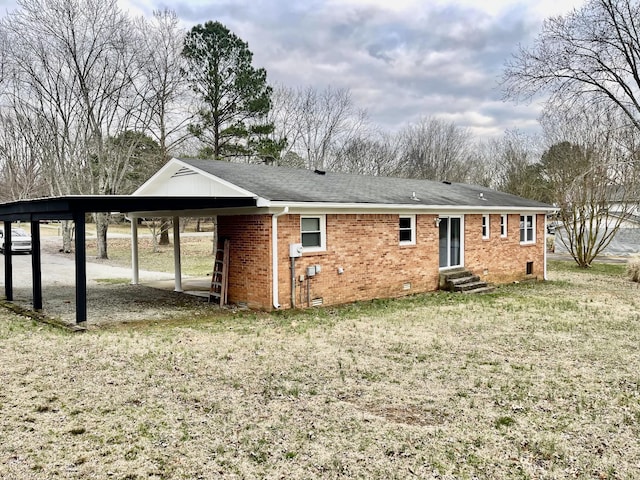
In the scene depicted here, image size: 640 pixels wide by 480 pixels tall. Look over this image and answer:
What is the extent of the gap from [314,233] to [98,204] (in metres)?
4.58

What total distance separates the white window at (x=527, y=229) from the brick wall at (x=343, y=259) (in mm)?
3204

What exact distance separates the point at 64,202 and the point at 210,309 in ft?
12.8

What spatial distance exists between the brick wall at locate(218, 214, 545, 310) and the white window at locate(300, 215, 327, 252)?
5.3 inches

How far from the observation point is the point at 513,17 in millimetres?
13672

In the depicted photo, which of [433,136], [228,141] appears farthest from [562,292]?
[433,136]

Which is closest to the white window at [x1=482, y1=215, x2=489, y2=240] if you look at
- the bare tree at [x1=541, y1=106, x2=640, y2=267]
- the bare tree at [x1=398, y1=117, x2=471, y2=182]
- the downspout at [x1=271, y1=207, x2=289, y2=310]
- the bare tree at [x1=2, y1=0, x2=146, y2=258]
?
the bare tree at [x1=541, y1=106, x2=640, y2=267]

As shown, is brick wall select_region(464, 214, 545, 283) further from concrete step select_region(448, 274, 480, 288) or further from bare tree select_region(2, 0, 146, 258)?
bare tree select_region(2, 0, 146, 258)

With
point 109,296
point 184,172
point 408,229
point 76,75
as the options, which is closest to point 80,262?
point 109,296

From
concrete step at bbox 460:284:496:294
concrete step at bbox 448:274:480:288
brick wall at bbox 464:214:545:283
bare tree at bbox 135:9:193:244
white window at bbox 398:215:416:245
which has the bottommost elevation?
concrete step at bbox 460:284:496:294

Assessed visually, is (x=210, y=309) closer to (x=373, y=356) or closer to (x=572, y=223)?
(x=373, y=356)

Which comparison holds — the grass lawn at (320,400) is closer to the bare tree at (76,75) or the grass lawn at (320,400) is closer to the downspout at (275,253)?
the downspout at (275,253)

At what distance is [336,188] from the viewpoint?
13125mm

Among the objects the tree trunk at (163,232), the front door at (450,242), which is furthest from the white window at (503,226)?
the tree trunk at (163,232)

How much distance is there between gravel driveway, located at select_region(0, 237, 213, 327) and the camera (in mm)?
10242
